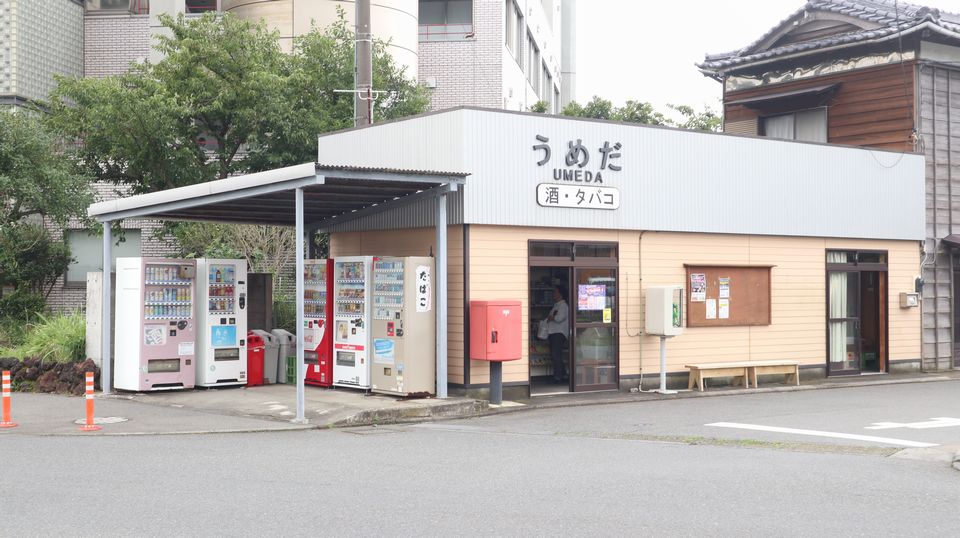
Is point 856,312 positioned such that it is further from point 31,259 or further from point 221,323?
point 31,259

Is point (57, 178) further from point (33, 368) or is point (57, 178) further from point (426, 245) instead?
point (426, 245)

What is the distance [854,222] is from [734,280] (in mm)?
3690

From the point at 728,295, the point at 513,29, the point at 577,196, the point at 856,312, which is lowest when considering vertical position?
the point at 856,312

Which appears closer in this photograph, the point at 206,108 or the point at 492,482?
the point at 492,482

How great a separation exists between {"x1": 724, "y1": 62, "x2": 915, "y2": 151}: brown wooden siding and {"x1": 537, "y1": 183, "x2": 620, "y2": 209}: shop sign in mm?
8743

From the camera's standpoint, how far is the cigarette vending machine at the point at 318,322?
17.5 meters

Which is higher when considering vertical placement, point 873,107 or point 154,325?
point 873,107

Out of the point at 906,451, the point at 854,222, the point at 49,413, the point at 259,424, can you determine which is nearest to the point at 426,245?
the point at 259,424

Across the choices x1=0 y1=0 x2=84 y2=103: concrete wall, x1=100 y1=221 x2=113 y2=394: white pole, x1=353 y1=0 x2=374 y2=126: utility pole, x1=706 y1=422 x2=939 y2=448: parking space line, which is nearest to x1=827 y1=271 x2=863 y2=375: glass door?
x1=706 y1=422 x2=939 y2=448: parking space line

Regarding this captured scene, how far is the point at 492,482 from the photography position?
969 centimetres

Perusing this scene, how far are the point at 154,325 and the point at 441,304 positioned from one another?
16.3ft

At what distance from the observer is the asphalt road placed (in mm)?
7883

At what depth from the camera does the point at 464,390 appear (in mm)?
16484

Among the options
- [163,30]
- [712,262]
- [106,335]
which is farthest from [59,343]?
[163,30]
